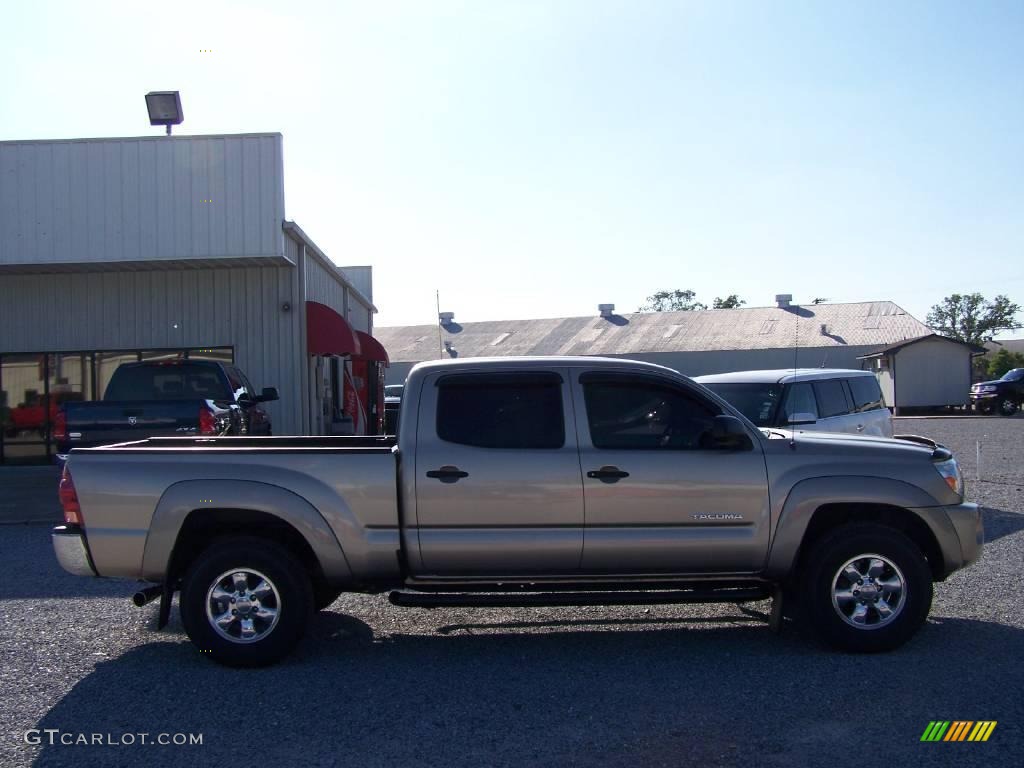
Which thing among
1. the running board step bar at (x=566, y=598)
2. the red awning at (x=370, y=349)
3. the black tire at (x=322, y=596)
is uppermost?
the red awning at (x=370, y=349)

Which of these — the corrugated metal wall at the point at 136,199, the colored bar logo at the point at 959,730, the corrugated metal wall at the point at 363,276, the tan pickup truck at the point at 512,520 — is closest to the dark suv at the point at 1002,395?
the corrugated metal wall at the point at 363,276

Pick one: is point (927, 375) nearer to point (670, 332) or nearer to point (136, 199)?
point (670, 332)

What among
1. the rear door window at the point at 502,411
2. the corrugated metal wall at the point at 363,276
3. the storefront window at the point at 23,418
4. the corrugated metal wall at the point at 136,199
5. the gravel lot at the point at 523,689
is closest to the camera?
the gravel lot at the point at 523,689

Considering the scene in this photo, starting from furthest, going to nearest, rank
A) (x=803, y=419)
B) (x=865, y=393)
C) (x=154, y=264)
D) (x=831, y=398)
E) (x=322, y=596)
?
1. (x=154, y=264)
2. (x=865, y=393)
3. (x=831, y=398)
4. (x=803, y=419)
5. (x=322, y=596)

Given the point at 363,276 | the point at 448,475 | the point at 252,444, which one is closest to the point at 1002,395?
the point at 363,276

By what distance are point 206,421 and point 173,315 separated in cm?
781

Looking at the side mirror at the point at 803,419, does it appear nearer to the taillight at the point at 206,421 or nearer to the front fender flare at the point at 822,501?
the front fender flare at the point at 822,501

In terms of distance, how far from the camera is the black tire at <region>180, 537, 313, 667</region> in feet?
19.6

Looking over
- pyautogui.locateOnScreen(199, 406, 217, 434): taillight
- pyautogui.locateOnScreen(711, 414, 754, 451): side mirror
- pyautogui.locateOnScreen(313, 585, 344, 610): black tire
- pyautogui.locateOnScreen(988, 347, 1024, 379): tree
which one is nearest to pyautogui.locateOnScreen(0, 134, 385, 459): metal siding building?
pyautogui.locateOnScreen(199, 406, 217, 434): taillight

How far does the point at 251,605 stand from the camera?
6043 mm

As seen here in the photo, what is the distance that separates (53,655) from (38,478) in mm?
12053

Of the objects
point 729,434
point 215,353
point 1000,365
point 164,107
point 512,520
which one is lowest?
point 1000,365

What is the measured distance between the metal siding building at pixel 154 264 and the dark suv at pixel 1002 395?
27.0 m

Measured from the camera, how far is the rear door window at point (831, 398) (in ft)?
37.3
